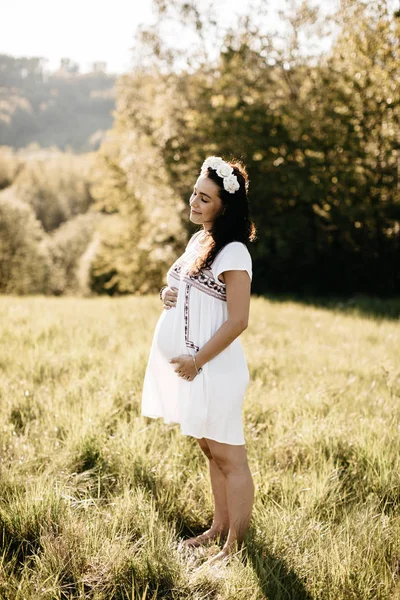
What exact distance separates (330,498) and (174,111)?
52.5 feet

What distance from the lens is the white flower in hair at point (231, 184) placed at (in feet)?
9.05

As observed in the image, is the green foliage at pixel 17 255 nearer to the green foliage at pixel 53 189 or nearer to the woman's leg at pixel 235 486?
the green foliage at pixel 53 189

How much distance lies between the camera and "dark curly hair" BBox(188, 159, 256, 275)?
Answer: 2812 mm

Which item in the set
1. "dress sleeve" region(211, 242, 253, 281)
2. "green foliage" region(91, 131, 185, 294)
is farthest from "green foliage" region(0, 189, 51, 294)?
"dress sleeve" region(211, 242, 253, 281)

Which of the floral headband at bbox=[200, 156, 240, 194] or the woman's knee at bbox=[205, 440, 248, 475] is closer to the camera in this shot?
the floral headband at bbox=[200, 156, 240, 194]

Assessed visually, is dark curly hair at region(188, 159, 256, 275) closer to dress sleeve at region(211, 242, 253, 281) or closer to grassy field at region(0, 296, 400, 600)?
dress sleeve at region(211, 242, 253, 281)

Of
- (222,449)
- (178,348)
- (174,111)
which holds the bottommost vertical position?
(222,449)

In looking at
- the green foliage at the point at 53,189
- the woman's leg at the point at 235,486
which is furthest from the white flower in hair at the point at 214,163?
the green foliage at the point at 53,189

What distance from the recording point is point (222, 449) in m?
2.88

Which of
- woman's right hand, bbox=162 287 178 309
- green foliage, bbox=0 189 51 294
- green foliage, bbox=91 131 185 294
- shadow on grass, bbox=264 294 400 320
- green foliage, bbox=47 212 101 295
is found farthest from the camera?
green foliage, bbox=47 212 101 295

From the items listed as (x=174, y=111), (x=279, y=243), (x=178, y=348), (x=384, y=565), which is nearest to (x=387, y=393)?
(x=384, y=565)

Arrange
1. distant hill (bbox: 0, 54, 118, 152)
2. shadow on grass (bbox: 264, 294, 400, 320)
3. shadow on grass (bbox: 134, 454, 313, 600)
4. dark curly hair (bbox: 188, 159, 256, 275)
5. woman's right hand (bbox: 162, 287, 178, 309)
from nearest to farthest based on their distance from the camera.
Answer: shadow on grass (bbox: 134, 454, 313, 600) → dark curly hair (bbox: 188, 159, 256, 275) → woman's right hand (bbox: 162, 287, 178, 309) → shadow on grass (bbox: 264, 294, 400, 320) → distant hill (bbox: 0, 54, 118, 152)

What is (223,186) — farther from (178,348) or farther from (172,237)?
(172,237)

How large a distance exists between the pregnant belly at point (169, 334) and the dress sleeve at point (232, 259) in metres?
0.41
